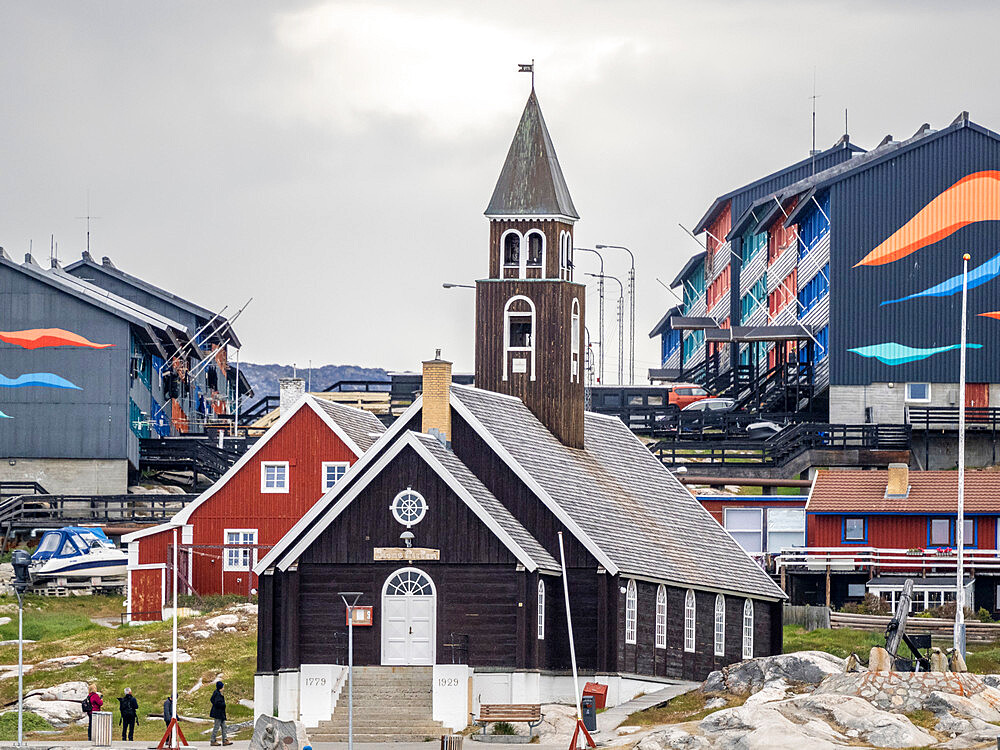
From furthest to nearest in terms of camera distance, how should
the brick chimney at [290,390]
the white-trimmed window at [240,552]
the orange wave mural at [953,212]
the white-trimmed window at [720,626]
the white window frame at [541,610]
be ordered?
the orange wave mural at [953,212] → the brick chimney at [290,390] → the white-trimmed window at [240,552] → the white-trimmed window at [720,626] → the white window frame at [541,610]

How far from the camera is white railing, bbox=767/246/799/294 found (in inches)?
4097

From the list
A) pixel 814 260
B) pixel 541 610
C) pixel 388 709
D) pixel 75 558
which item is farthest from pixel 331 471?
pixel 814 260

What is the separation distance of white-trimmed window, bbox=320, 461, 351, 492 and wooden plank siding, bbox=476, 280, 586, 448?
9.01m

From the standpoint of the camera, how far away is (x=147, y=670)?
201 ft

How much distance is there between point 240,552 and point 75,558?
624 cm

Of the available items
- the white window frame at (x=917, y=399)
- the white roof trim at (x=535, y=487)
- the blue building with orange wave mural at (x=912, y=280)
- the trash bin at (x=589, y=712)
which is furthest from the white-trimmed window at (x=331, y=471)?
the white window frame at (x=917, y=399)

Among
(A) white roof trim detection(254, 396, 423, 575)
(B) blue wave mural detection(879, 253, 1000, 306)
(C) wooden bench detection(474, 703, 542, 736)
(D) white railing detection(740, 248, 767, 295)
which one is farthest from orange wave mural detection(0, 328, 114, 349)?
(C) wooden bench detection(474, 703, 542, 736)

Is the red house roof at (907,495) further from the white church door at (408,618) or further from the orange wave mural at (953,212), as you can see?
the white church door at (408,618)

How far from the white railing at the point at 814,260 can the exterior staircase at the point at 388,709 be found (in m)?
43.7

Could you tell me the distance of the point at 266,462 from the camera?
75312 mm

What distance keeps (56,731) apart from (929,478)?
32.0 metres

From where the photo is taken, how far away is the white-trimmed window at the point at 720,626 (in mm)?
64875

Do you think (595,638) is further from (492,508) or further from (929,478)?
(929,478)

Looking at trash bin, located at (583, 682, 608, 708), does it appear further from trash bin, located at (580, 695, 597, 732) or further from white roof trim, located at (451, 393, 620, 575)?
white roof trim, located at (451, 393, 620, 575)
